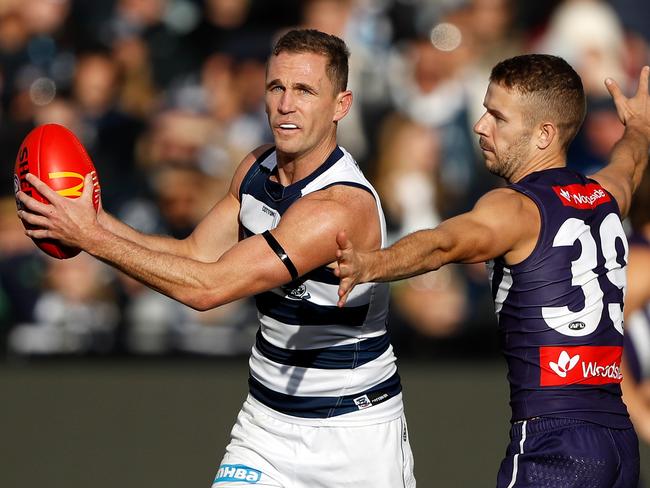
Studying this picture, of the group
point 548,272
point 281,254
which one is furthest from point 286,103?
point 548,272

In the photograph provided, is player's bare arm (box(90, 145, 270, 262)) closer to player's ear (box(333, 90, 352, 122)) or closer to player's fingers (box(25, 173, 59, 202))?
player's ear (box(333, 90, 352, 122))

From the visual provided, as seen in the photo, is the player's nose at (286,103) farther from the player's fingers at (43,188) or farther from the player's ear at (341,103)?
the player's fingers at (43,188)

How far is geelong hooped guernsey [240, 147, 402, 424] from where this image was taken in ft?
16.0

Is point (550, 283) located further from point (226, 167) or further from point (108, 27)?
point (108, 27)

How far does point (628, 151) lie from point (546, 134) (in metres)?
1.04

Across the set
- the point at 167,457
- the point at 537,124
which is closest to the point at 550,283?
the point at 537,124

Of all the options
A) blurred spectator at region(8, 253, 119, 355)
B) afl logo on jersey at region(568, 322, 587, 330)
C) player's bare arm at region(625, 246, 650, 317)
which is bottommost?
blurred spectator at region(8, 253, 119, 355)

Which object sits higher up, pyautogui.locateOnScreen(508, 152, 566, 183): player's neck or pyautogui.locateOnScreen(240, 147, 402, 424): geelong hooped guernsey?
pyautogui.locateOnScreen(508, 152, 566, 183): player's neck

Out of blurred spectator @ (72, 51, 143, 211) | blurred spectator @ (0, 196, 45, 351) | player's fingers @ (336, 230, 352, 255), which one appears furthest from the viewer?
blurred spectator @ (72, 51, 143, 211)

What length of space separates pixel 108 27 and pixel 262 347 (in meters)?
6.50

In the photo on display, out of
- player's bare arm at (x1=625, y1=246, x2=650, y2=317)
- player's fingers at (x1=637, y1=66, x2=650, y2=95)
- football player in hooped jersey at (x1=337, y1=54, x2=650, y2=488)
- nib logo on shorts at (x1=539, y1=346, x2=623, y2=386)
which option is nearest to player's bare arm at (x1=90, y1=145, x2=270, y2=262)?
football player in hooped jersey at (x1=337, y1=54, x2=650, y2=488)

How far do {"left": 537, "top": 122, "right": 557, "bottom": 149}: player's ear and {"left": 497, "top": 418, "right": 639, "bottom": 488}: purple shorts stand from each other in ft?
3.56

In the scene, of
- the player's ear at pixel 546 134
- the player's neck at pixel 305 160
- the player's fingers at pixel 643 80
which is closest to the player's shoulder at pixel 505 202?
the player's ear at pixel 546 134

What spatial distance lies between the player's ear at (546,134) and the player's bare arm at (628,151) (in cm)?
60
